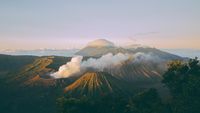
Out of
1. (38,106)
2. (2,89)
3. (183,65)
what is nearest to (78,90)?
(38,106)

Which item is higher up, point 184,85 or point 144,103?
point 184,85

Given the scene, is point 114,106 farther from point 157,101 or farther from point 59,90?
point 59,90

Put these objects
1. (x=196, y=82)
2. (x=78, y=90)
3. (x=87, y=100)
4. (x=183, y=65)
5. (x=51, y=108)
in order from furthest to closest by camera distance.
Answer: (x=78, y=90)
(x=51, y=108)
(x=183, y=65)
(x=196, y=82)
(x=87, y=100)

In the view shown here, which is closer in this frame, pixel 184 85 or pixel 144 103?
pixel 144 103

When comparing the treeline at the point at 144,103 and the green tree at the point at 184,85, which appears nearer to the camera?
the treeline at the point at 144,103

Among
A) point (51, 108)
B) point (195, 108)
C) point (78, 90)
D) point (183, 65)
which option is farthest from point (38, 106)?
point (195, 108)

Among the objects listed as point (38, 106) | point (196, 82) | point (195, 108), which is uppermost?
point (196, 82)

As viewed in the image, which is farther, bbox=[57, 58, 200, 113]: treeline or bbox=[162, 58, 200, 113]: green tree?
bbox=[162, 58, 200, 113]: green tree

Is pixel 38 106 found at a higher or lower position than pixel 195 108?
lower

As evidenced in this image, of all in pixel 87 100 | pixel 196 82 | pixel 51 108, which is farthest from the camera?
pixel 51 108

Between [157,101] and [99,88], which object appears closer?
[157,101]
